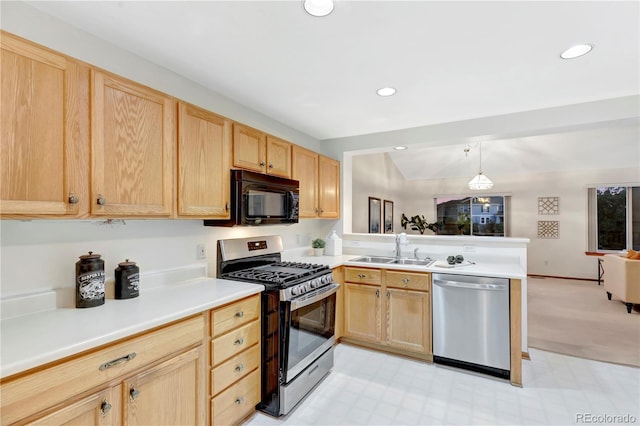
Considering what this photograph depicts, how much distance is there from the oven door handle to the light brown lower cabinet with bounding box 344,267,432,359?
569mm

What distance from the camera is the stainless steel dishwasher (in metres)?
2.55

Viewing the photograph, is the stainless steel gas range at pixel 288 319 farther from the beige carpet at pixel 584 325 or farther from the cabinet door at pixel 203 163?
the beige carpet at pixel 584 325

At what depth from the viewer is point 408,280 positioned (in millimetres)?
2918

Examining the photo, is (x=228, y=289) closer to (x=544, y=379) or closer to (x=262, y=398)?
(x=262, y=398)

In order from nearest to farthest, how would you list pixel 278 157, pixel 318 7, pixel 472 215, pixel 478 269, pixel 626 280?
pixel 318 7, pixel 478 269, pixel 278 157, pixel 626 280, pixel 472 215

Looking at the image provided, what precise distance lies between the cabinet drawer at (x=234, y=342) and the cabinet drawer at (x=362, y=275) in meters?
1.32

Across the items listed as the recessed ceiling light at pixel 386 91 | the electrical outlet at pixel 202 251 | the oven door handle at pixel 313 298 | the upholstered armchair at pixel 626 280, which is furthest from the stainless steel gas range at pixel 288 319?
the upholstered armchair at pixel 626 280

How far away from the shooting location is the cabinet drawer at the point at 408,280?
2855mm

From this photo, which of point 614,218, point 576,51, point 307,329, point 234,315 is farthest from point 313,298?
point 614,218

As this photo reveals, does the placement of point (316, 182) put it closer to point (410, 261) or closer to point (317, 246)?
point (317, 246)

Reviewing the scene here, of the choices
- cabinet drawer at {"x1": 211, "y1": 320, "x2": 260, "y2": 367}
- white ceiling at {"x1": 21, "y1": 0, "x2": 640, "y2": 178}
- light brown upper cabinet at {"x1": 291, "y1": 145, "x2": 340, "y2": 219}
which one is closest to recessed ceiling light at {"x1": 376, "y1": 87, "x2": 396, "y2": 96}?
white ceiling at {"x1": 21, "y1": 0, "x2": 640, "y2": 178}

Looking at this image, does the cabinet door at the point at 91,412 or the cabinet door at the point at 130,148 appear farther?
the cabinet door at the point at 130,148

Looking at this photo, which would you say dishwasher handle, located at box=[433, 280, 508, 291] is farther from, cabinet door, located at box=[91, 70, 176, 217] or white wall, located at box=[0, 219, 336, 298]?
cabinet door, located at box=[91, 70, 176, 217]

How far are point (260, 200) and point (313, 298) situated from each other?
90 cm
